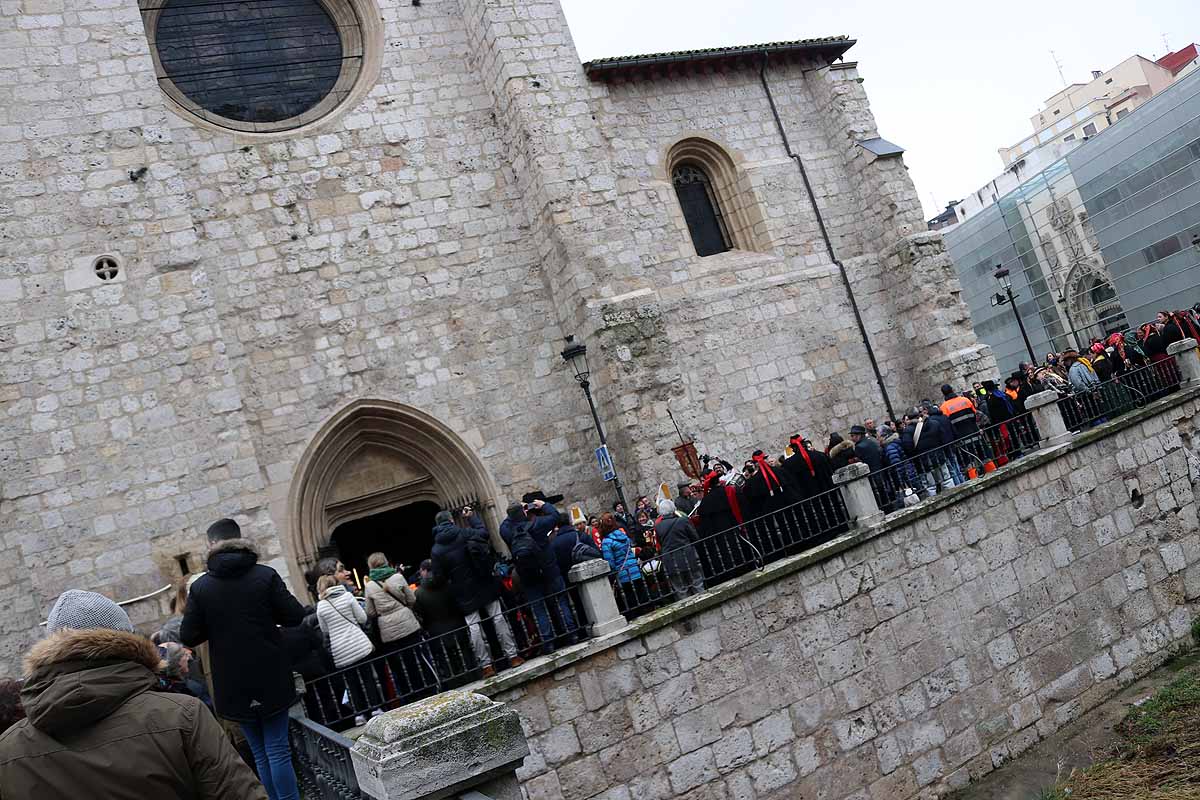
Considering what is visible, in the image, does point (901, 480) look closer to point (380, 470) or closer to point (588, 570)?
point (588, 570)

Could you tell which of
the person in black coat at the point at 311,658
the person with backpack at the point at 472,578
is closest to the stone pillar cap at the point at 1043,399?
the person with backpack at the point at 472,578

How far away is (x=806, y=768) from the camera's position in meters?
8.66

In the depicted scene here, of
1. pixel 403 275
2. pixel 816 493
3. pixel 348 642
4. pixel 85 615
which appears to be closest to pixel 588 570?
pixel 348 642

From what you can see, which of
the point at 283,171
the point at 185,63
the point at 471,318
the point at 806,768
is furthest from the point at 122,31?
the point at 806,768

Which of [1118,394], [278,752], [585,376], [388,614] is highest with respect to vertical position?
[585,376]

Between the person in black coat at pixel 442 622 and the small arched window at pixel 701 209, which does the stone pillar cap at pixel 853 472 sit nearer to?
the person in black coat at pixel 442 622

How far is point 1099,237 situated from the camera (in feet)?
103

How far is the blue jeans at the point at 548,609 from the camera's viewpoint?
26.0 ft

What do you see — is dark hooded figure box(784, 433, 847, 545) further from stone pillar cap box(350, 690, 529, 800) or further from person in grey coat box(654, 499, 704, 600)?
stone pillar cap box(350, 690, 529, 800)

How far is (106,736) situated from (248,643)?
112 inches

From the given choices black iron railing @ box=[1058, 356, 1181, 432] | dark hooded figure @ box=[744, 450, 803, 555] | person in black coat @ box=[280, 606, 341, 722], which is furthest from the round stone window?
black iron railing @ box=[1058, 356, 1181, 432]

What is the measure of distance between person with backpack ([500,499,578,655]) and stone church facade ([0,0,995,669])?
12.2 ft

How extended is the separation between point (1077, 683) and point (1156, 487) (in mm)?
2956

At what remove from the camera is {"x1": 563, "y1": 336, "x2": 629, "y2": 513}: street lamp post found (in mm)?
12836
